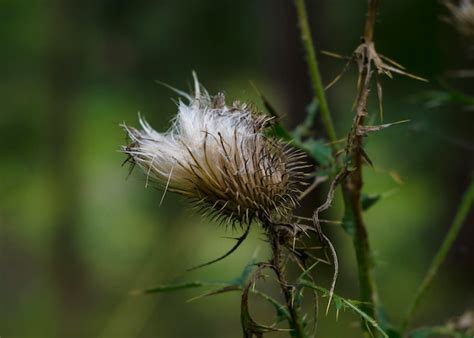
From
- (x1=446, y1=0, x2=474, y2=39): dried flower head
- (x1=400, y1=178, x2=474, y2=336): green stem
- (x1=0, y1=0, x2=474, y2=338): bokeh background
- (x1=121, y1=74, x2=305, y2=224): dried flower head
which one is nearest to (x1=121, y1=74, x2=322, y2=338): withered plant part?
(x1=121, y1=74, x2=305, y2=224): dried flower head

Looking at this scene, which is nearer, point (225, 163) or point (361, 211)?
point (225, 163)

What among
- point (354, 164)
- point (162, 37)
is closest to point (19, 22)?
point (162, 37)

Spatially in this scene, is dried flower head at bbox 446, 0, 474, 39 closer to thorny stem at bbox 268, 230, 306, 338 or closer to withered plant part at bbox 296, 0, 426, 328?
withered plant part at bbox 296, 0, 426, 328

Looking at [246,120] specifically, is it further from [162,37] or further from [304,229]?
[162,37]

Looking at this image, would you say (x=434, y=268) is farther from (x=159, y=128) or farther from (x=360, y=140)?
(x=159, y=128)

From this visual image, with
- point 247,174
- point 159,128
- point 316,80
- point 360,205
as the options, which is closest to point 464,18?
point 316,80

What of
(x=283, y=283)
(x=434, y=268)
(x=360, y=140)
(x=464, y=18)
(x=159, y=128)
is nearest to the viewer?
(x=283, y=283)
